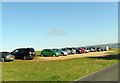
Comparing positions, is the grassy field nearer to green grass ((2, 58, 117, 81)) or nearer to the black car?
green grass ((2, 58, 117, 81))

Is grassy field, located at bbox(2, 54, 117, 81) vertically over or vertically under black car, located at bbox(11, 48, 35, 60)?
under

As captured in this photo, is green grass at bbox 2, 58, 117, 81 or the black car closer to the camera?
green grass at bbox 2, 58, 117, 81

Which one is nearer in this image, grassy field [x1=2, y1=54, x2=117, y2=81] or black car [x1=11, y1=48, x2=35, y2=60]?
grassy field [x1=2, y1=54, x2=117, y2=81]

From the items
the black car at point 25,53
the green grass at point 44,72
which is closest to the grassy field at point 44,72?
the green grass at point 44,72

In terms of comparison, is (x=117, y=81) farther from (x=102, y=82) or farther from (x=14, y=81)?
(x=14, y=81)

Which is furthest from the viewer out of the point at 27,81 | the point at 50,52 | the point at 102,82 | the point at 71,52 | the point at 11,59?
the point at 71,52

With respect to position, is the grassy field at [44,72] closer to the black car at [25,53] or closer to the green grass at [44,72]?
the green grass at [44,72]

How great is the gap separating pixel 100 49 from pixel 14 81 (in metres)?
98.7

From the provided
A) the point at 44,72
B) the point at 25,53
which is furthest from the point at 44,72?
the point at 25,53

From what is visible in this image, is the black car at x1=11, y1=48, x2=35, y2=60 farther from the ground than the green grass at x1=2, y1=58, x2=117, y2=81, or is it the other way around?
the black car at x1=11, y1=48, x2=35, y2=60

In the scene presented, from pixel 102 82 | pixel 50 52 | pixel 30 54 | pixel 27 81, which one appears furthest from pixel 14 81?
pixel 50 52

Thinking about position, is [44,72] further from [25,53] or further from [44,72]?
[25,53]

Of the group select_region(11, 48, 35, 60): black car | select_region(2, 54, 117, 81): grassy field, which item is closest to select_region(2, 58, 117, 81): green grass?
select_region(2, 54, 117, 81): grassy field

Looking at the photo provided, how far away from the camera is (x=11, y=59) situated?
4234 centimetres
